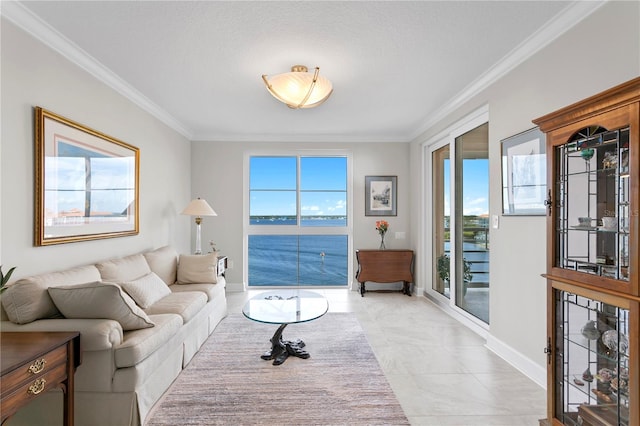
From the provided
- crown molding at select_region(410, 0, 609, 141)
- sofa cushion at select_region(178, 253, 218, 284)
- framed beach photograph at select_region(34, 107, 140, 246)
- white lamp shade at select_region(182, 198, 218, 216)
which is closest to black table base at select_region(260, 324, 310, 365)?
sofa cushion at select_region(178, 253, 218, 284)

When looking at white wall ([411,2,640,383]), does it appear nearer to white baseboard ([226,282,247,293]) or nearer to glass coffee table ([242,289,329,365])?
glass coffee table ([242,289,329,365])

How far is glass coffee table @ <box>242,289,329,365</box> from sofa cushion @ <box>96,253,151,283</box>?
1.12 meters

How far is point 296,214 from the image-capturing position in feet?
18.2

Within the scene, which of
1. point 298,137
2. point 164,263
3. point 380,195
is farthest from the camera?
point 380,195

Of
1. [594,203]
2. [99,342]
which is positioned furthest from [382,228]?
[99,342]

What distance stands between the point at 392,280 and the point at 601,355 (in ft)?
12.0

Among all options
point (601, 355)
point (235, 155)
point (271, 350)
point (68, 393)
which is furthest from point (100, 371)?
point (235, 155)

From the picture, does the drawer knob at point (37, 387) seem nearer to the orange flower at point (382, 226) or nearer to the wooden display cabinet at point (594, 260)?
the wooden display cabinet at point (594, 260)

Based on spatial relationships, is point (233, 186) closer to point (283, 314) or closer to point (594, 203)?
point (283, 314)

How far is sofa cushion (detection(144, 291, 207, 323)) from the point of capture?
2.71 meters

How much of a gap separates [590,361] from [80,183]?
368 centimetres

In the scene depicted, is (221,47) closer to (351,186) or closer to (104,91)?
(104,91)

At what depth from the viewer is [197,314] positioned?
3033 millimetres

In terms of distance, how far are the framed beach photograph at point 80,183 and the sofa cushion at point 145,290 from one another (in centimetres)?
58
